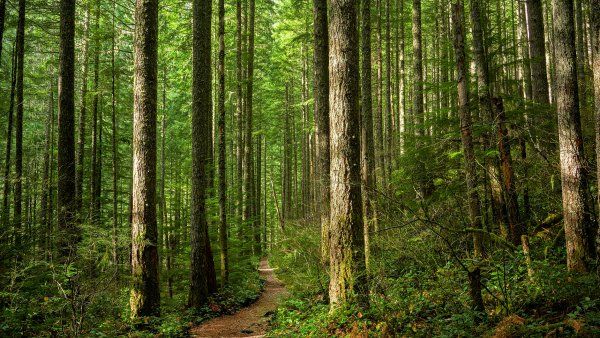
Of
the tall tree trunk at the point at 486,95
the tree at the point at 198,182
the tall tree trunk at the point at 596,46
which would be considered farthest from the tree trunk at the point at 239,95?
the tall tree trunk at the point at 596,46

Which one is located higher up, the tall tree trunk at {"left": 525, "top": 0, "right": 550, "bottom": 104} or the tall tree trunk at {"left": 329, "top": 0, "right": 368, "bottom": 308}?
the tall tree trunk at {"left": 525, "top": 0, "right": 550, "bottom": 104}

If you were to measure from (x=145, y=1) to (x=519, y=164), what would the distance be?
9.12m

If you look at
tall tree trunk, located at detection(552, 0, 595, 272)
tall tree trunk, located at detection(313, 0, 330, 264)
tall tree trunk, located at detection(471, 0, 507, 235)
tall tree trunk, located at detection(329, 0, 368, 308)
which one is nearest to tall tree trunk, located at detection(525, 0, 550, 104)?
tall tree trunk, located at detection(471, 0, 507, 235)

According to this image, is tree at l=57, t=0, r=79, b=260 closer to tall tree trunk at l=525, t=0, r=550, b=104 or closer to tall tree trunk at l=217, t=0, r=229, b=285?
tall tree trunk at l=217, t=0, r=229, b=285

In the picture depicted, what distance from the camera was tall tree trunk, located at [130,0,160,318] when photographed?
26.3 ft

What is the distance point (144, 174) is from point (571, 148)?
7.85 metres

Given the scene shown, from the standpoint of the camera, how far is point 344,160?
6.23m

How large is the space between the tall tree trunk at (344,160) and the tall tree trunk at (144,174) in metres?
4.14

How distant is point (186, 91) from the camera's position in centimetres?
2316

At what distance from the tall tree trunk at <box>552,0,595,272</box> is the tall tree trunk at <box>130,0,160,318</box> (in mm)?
7606

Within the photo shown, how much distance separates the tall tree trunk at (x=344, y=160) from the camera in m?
6.12

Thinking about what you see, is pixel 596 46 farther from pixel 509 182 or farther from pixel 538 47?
pixel 538 47

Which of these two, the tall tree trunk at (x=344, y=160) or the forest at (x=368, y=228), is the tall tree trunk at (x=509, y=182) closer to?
the forest at (x=368, y=228)

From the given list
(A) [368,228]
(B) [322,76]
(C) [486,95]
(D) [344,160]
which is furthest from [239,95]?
(D) [344,160]
